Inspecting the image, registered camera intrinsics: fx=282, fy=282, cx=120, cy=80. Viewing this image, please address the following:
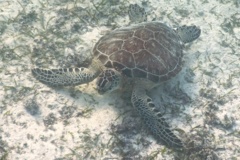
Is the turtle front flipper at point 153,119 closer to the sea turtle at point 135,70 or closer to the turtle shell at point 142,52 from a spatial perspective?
the sea turtle at point 135,70

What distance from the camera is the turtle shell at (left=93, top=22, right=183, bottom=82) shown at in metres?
4.26

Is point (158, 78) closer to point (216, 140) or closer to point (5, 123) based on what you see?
point (216, 140)

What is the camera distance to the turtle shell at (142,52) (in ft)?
14.0

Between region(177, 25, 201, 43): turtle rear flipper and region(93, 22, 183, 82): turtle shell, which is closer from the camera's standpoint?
region(93, 22, 183, 82): turtle shell

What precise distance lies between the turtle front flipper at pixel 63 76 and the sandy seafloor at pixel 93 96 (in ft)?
0.46

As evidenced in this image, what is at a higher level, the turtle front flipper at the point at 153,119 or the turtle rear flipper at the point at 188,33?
the turtle rear flipper at the point at 188,33

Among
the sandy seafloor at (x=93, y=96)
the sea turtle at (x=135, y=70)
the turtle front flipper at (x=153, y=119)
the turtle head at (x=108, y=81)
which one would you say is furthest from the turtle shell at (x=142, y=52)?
the sandy seafloor at (x=93, y=96)

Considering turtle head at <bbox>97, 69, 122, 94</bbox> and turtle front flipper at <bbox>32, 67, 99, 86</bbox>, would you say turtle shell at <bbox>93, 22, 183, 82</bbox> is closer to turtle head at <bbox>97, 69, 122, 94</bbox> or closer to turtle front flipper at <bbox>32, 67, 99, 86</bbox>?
turtle head at <bbox>97, 69, 122, 94</bbox>

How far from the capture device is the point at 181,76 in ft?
16.5

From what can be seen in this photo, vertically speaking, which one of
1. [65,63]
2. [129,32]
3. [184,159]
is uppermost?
[129,32]

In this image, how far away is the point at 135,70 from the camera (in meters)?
4.22

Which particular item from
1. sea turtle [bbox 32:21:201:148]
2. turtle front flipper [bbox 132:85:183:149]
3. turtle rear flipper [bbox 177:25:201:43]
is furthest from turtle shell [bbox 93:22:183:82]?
turtle rear flipper [bbox 177:25:201:43]

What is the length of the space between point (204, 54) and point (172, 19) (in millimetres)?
1172

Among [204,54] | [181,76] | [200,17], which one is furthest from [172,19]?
[181,76]
